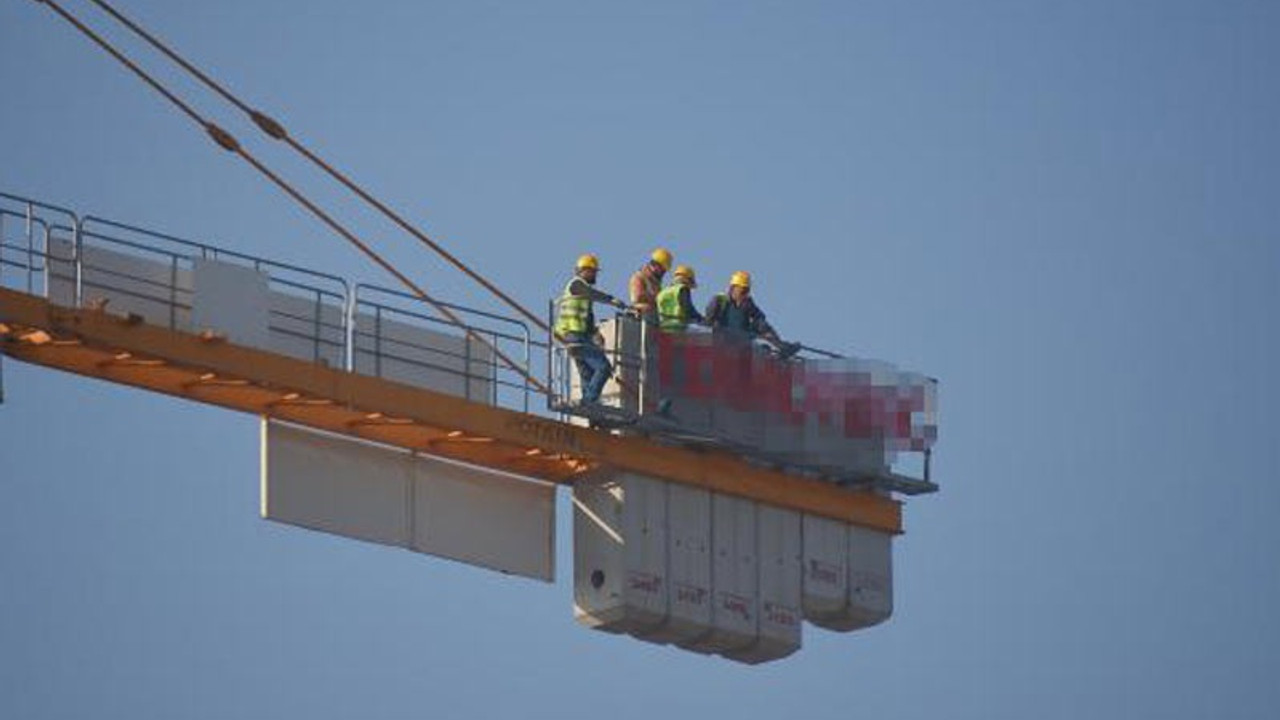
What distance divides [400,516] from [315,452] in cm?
166

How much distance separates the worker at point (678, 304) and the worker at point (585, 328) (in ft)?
4.55

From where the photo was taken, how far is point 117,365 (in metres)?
64.8

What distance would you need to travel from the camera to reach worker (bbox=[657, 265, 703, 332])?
231ft

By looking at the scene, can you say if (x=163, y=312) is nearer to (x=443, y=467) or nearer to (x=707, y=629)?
(x=443, y=467)

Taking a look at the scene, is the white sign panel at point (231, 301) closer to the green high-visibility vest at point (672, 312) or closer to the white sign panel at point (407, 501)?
the white sign panel at point (407, 501)

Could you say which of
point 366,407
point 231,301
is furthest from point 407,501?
point 231,301

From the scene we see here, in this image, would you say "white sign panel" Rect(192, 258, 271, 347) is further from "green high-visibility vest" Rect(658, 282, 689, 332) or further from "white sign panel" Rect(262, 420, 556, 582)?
"green high-visibility vest" Rect(658, 282, 689, 332)

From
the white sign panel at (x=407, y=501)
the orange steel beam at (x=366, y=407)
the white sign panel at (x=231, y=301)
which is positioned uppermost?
the white sign panel at (x=231, y=301)

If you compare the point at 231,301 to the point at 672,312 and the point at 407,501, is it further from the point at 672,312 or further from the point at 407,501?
the point at 672,312

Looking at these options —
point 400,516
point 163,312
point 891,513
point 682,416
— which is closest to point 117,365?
point 163,312

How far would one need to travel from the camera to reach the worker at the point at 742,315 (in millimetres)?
71125

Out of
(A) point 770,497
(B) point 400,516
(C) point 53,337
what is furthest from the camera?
(A) point 770,497

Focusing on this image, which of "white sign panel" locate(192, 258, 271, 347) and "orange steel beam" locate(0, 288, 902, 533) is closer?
"orange steel beam" locate(0, 288, 902, 533)

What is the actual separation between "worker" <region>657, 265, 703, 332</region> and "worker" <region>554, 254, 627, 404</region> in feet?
4.55
